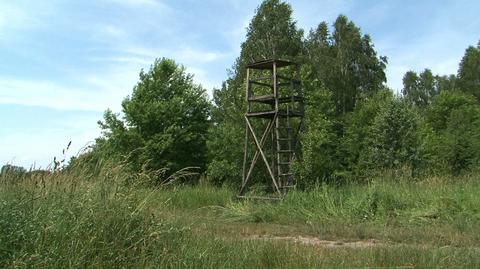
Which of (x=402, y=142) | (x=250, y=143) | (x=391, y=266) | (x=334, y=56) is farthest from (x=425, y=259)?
(x=334, y=56)

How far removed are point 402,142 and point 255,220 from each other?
81.4 ft

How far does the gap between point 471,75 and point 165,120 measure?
49.2 metres

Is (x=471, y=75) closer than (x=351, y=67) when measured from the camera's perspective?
No

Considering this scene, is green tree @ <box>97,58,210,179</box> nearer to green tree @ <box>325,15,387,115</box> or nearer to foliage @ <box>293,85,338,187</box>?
foliage @ <box>293,85,338,187</box>

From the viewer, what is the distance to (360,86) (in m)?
52.1

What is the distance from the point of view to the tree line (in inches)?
1065

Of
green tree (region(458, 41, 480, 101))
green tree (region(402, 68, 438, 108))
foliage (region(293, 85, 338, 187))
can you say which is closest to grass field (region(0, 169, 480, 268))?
foliage (region(293, 85, 338, 187))

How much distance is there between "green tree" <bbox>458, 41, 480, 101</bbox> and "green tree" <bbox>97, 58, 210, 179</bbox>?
44.2 metres

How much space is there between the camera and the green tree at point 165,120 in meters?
29.5

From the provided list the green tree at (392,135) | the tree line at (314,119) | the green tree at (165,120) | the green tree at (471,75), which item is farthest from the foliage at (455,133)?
the green tree at (165,120)

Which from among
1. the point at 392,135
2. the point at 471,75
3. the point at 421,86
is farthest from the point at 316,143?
the point at 421,86

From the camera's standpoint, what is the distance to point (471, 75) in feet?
218

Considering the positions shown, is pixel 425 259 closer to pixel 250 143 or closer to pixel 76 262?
pixel 76 262

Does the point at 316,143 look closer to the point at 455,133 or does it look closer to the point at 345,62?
the point at 455,133
